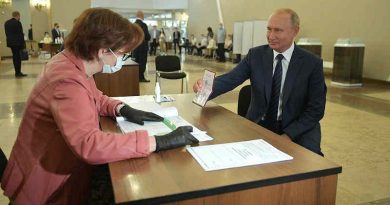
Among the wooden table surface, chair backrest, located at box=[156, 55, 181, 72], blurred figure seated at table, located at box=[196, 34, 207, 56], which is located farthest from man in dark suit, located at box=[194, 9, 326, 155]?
blurred figure seated at table, located at box=[196, 34, 207, 56]

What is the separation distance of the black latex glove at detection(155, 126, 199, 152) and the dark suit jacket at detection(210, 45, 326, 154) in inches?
32.6

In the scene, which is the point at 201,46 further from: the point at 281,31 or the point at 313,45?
the point at 281,31

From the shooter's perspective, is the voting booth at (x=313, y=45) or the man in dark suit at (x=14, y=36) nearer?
the man in dark suit at (x=14, y=36)

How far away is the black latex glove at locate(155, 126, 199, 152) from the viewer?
4.06 feet

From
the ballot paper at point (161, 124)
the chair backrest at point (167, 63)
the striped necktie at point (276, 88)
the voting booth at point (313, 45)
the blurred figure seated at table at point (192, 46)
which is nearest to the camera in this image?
the ballot paper at point (161, 124)

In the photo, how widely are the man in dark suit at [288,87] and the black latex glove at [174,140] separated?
0.83 meters

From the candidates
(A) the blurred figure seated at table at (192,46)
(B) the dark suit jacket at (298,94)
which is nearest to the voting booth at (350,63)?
(B) the dark suit jacket at (298,94)

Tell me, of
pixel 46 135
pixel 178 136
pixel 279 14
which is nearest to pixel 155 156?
pixel 178 136

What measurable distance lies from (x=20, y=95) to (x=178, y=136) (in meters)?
5.60

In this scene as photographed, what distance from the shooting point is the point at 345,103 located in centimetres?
557

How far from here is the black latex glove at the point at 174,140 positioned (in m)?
1.24

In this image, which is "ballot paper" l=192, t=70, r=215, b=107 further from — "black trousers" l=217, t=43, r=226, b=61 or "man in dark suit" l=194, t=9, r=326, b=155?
"black trousers" l=217, t=43, r=226, b=61

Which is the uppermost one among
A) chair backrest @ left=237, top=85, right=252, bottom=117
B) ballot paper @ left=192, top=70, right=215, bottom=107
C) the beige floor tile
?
ballot paper @ left=192, top=70, right=215, bottom=107

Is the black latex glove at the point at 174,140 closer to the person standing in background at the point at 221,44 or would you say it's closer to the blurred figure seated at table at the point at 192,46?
the person standing in background at the point at 221,44
